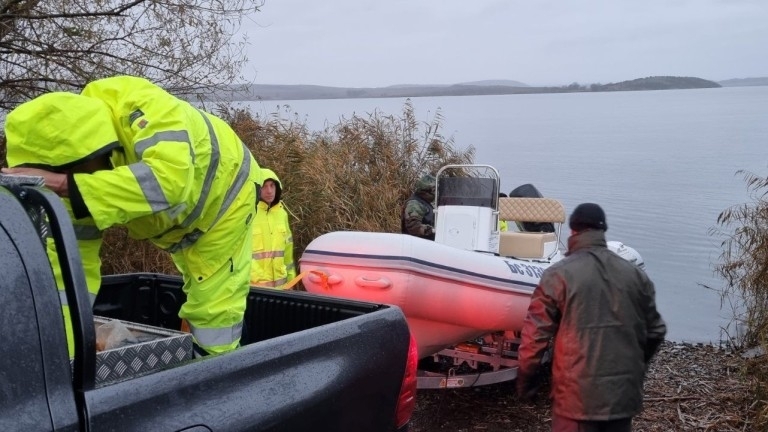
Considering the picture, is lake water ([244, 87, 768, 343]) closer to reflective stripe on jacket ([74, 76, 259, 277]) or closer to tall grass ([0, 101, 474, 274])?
tall grass ([0, 101, 474, 274])

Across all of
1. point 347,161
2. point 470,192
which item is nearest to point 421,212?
point 470,192

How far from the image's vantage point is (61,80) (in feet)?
23.6

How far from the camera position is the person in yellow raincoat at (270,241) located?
669 centimetres

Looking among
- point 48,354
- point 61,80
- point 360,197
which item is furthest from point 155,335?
point 360,197

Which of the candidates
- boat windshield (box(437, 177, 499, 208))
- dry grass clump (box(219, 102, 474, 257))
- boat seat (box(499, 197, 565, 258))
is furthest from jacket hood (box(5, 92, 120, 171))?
dry grass clump (box(219, 102, 474, 257))

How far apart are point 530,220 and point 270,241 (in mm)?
2471

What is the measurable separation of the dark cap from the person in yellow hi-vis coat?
5.12ft

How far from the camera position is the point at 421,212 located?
8125 millimetres

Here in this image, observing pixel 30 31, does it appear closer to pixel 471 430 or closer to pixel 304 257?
pixel 304 257

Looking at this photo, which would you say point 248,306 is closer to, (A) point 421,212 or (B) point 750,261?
(A) point 421,212

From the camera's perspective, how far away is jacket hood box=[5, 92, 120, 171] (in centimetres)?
256

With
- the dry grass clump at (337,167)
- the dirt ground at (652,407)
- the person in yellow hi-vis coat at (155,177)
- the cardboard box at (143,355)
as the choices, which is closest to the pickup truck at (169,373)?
the cardboard box at (143,355)

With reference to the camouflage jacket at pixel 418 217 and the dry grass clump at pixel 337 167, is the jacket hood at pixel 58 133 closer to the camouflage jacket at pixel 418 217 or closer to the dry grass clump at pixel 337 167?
the dry grass clump at pixel 337 167

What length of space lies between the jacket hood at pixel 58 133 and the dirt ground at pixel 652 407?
12.2 ft
